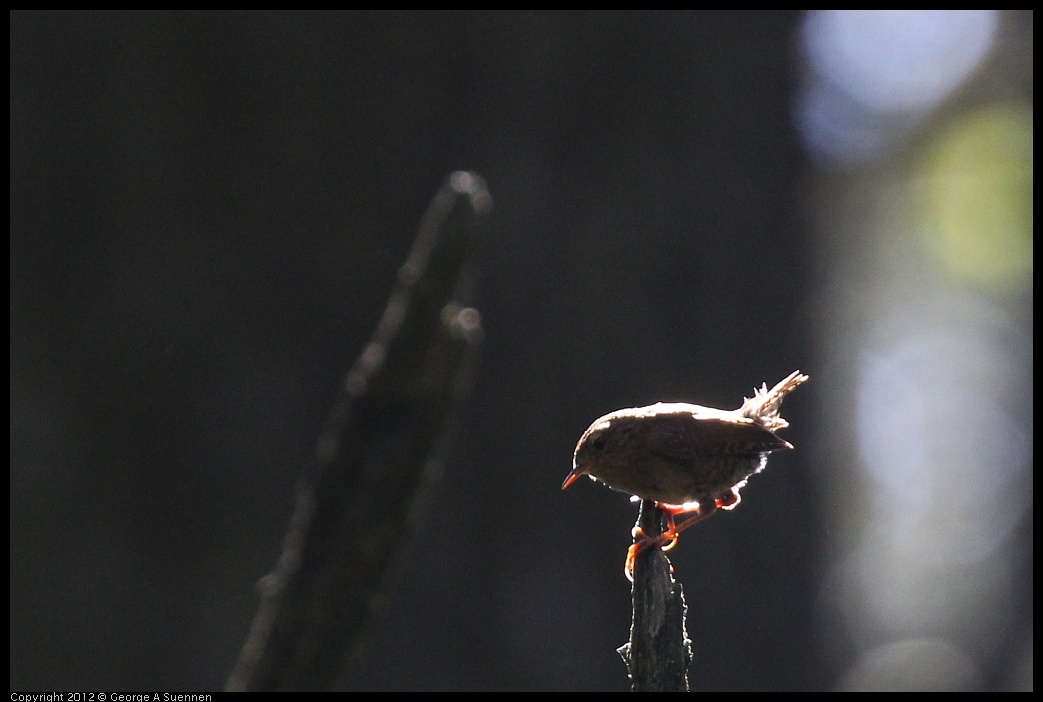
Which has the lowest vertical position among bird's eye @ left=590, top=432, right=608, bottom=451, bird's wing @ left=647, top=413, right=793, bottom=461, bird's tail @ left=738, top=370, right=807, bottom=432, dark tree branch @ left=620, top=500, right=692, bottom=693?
dark tree branch @ left=620, top=500, right=692, bottom=693

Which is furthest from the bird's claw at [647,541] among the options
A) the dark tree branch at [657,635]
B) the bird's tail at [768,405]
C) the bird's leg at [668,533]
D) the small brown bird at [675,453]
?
the bird's tail at [768,405]

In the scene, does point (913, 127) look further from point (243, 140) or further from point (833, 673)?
point (243, 140)

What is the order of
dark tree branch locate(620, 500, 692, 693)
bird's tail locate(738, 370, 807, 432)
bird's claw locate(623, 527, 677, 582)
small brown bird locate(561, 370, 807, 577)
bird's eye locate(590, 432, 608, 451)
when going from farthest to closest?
bird's tail locate(738, 370, 807, 432) < bird's eye locate(590, 432, 608, 451) < small brown bird locate(561, 370, 807, 577) < bird's claw locate(623, 527, 677, 582) < dark tree branch locate(620, 500, 692, 693)

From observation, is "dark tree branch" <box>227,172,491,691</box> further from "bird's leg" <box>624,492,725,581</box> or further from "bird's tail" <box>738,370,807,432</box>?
"bird's tail" <box>738,370,807,432</box>

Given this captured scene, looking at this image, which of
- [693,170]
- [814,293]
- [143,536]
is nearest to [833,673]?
[814,293]

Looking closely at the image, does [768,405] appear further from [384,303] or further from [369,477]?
[384,303]

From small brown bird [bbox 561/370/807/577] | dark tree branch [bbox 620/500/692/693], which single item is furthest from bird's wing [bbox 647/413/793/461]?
dark tree branch [bbox 620/500/692/693]

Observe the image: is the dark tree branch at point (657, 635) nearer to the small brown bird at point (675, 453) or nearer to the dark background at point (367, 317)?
the small brown bird at point (675, 453)

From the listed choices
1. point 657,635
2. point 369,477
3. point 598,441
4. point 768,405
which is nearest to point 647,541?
point 657,635
